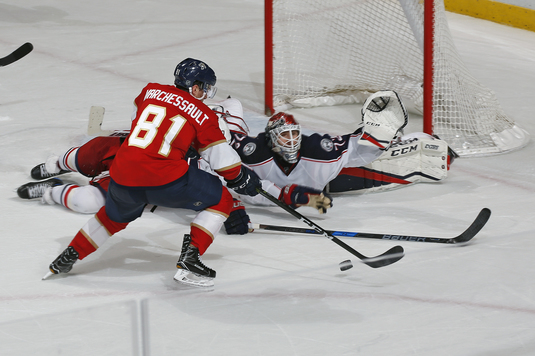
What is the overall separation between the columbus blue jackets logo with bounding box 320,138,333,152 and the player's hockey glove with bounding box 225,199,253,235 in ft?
1.81

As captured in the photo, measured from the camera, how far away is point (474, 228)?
3.34m

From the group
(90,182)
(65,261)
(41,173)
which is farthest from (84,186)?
(65,261)

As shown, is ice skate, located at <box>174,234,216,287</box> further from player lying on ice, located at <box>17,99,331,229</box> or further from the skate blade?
player lying on ice, located at <box>17,99,331,229</box>

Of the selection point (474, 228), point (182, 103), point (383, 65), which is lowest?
point (474, 228)

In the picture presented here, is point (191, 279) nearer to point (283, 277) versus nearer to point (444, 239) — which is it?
point (283, 277)

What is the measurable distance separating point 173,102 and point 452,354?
134 cm

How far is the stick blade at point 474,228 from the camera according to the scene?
3.32 m

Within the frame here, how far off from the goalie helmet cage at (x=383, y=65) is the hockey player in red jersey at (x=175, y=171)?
196 cm

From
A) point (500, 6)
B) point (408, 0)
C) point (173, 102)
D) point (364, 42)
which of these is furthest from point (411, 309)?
point (500, 6)

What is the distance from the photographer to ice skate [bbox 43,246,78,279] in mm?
2916

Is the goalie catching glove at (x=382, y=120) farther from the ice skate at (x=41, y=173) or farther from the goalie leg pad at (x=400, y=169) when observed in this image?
the ice skate at (x=41, y=173)

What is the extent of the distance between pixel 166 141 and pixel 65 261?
63 cm

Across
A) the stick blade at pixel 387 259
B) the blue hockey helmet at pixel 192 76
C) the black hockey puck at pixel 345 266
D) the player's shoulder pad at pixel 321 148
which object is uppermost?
the blue hockey helmet at pixel 192 76

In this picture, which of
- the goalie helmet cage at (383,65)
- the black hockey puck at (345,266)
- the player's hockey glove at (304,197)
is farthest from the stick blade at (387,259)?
the goalie helmet cage at (383,65)
